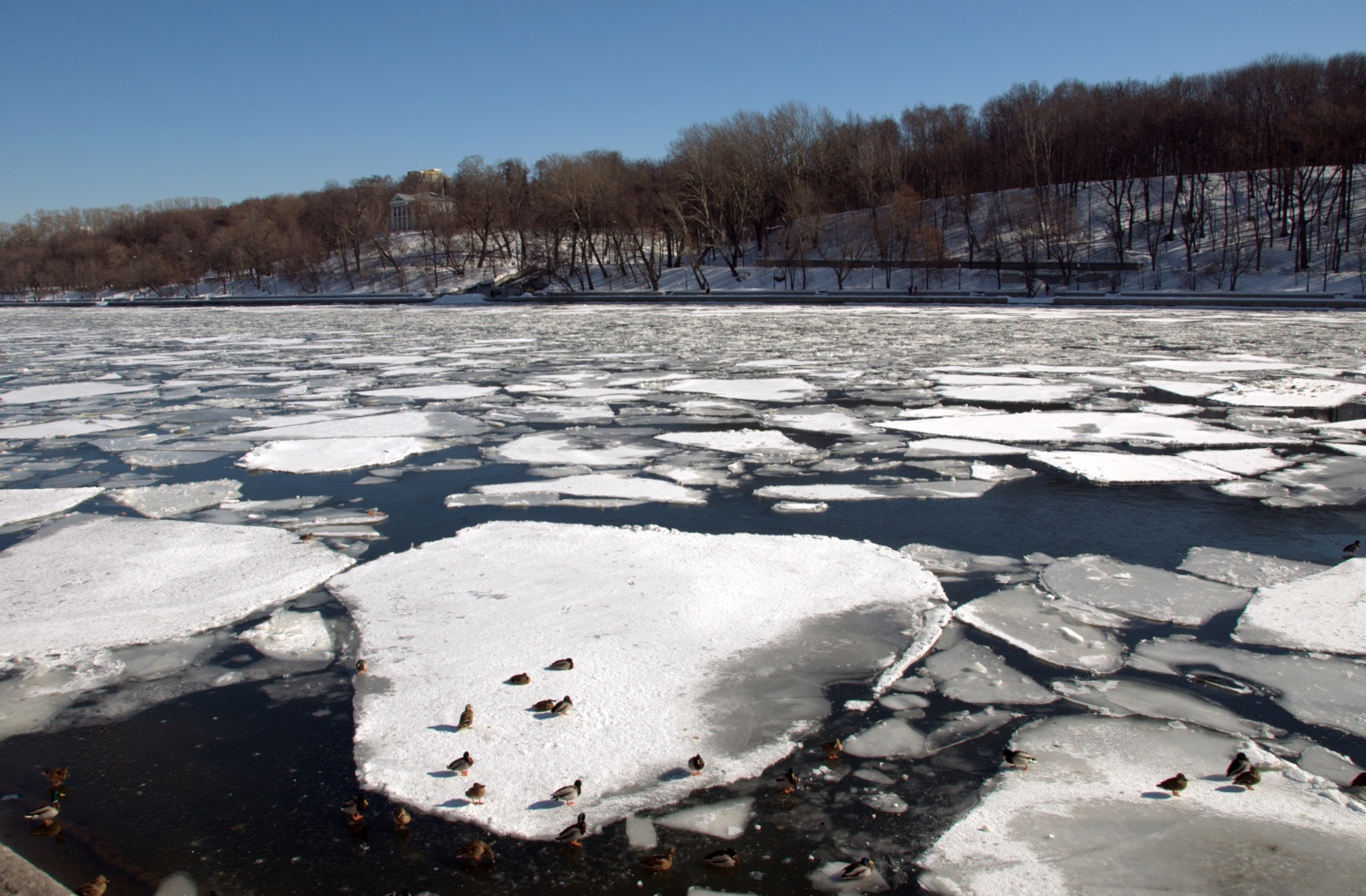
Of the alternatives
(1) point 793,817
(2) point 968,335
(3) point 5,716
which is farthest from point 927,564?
(2) point 968,335

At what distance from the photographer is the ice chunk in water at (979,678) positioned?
3.21 m

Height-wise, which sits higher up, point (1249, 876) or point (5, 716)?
point (5, 716)

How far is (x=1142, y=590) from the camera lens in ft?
13.7

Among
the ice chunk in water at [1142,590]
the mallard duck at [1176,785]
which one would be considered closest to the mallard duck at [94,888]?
the mallard duck at [1176,785]

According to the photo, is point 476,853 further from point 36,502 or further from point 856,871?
point 36,502

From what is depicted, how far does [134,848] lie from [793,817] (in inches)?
71.5

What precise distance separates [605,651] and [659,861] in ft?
4.36

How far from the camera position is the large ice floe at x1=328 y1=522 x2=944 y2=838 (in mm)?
2732

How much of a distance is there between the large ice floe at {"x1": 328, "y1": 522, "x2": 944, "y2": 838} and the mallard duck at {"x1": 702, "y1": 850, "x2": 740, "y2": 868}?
0.30 m

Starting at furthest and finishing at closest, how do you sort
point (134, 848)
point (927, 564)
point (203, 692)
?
1. point (927, 564)
2. point (203, 692)
3. point (134, 848)

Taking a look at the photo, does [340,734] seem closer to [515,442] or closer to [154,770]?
[154,770]

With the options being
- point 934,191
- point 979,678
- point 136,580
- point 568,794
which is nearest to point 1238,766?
point 979,678

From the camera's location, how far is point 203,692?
11.0ft

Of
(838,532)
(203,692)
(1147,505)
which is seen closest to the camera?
(203,692)
